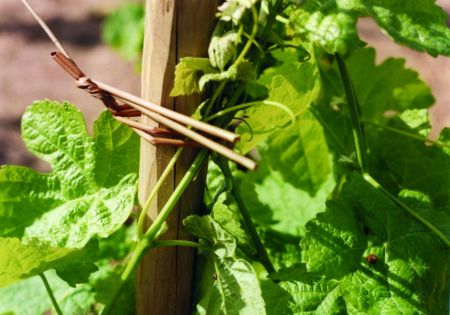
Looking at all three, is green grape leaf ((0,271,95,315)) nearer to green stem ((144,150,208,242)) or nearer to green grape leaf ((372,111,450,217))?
green stem ((144,150,208,242))

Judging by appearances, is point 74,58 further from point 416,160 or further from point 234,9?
point 234,9

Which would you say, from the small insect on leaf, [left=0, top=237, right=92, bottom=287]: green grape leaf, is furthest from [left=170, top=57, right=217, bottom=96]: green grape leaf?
the small insect on leaf

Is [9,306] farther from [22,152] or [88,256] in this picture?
[22,152]

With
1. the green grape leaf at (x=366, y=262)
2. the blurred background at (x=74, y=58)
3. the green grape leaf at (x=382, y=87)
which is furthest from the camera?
the blurred background at (x=74, y=58)

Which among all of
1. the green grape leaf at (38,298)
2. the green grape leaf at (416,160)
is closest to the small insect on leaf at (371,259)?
the green grape leaf at (416,160)

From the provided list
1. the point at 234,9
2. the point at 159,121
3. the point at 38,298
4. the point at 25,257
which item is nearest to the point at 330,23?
A: the point at 234,9

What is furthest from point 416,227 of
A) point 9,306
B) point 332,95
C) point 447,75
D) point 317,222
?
point 447,75

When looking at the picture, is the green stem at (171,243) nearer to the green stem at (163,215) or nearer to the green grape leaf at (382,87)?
the green stem at (163,215)
